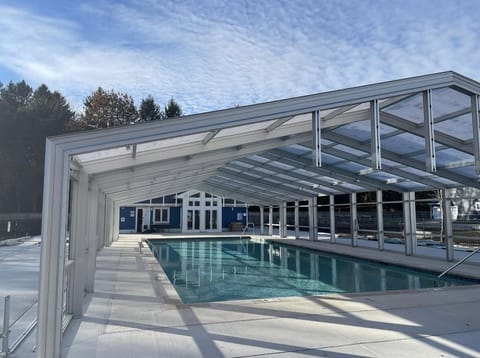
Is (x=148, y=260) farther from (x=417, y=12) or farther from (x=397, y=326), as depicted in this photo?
(x=417, y=12)

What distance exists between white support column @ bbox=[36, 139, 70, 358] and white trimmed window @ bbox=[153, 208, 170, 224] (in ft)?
73.7

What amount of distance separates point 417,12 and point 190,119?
7.54m

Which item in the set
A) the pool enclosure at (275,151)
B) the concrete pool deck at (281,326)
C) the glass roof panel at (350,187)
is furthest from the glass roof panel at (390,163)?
the concrete pool deck at (281,326)

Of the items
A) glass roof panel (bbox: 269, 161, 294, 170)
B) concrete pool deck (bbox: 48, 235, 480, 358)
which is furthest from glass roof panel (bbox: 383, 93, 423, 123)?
glass roof panel (bbox: 269, 161, 294, 170)

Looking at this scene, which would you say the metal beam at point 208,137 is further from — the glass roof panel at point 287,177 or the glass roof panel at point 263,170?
the glass roof panel at point 287,177

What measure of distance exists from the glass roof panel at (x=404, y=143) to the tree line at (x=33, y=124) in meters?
26.0

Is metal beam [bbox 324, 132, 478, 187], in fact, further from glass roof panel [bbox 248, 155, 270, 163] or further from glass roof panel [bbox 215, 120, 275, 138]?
glass roof panel [bbox 248, 155, 270, 163]

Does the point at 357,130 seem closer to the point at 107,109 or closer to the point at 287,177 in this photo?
the point at 287,177

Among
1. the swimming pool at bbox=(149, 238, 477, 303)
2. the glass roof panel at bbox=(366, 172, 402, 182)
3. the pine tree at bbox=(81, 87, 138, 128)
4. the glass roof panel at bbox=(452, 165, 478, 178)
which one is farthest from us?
the pine tree at bbox=(81, 87, 138, 128)

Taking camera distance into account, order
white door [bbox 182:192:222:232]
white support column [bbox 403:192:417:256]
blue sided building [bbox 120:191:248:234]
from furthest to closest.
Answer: white door [bbox 182:192:222:232] < blue sided building [bbox 120:191:248:234] < white support column [bbox 403:192:417:256]

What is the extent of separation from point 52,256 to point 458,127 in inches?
273

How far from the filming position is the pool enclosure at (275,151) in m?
3.33

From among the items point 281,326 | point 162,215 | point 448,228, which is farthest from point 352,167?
point 162,215

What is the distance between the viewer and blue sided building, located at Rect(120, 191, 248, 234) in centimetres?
2505
